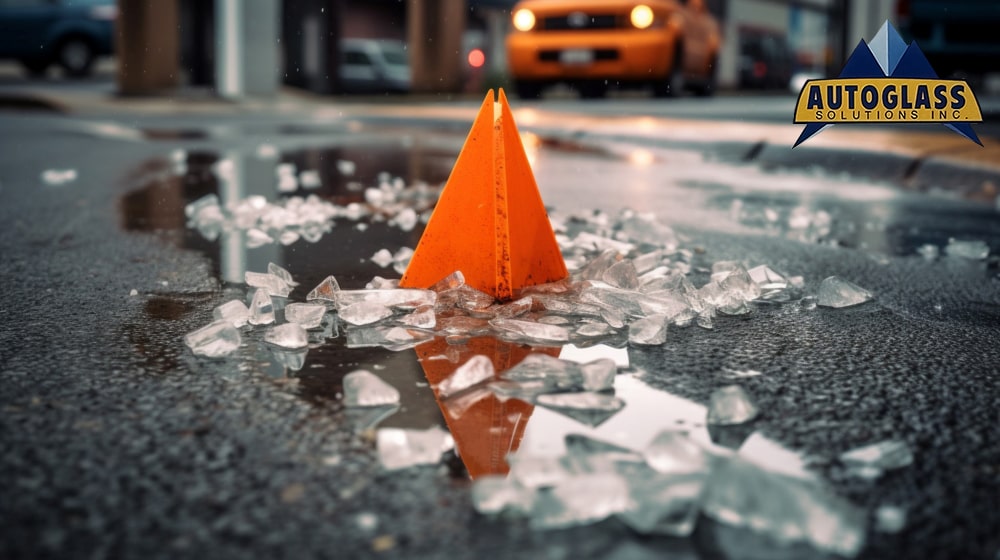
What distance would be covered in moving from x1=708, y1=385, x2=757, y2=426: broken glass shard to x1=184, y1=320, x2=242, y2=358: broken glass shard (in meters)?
0.98

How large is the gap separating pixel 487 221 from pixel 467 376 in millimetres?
866

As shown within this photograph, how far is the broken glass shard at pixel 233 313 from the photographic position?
2.44 meters

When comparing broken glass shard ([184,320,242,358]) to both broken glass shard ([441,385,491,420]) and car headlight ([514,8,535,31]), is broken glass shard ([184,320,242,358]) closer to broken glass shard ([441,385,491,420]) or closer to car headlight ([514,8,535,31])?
broken glass shard ([441,385,491,420])

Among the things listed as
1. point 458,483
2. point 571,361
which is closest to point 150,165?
point 571,361

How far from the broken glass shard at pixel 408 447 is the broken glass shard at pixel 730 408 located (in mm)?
456

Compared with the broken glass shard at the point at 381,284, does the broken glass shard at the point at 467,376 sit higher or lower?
lower

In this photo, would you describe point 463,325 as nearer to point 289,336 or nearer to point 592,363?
point 289,336

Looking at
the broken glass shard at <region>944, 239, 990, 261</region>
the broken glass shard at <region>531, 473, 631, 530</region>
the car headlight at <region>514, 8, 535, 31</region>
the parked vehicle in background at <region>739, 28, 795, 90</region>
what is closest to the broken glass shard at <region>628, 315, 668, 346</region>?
the broken glass shard at <region>531, 473, 631, 530</region>

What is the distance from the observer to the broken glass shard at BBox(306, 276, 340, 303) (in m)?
2.67

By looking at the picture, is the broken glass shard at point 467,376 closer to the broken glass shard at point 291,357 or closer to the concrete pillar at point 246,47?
the broken glass shard at point 291,357

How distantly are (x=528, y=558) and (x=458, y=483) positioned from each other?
9.9 inches

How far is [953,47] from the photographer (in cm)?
742

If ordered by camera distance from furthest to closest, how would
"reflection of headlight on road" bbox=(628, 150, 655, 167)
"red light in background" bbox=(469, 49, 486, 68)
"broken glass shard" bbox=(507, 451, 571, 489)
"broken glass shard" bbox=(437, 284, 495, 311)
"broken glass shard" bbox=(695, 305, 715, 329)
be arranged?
"red light in background" bbox=(469, 49, 486, 68), "reflection of headlight on road" bbox=(628, 150, 655, 167), "broken glass shard" bbox=(437, 284, 495, 311), "broken glass shard" bbox=(695, 305, 715, 329), "broken glass shard" bbox=(507, 451, 571, 489)

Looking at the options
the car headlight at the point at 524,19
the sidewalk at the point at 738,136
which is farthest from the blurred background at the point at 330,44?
the sidewalk at the point at 738,136
